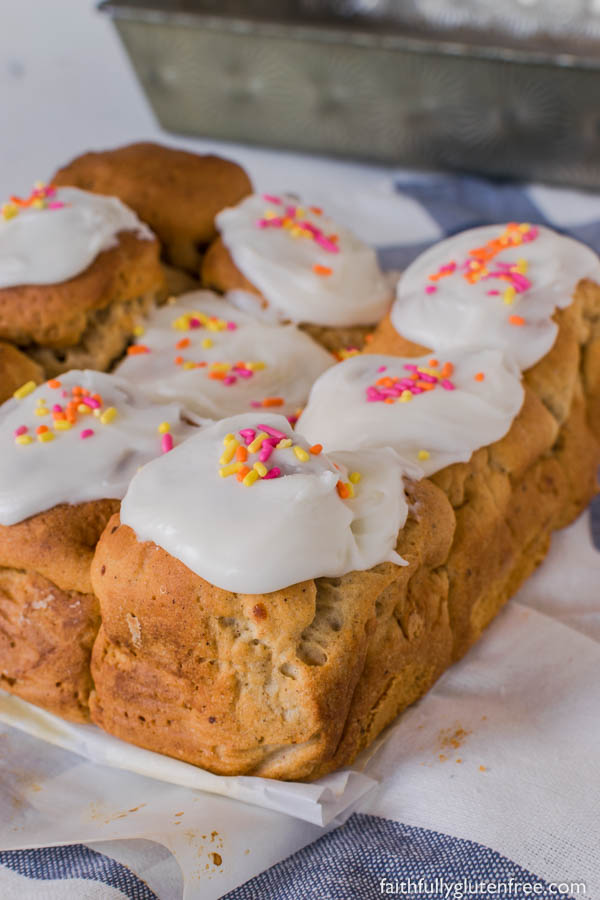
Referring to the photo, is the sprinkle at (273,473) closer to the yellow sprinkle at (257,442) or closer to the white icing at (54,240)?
the yellow sprinkle at (257,442)

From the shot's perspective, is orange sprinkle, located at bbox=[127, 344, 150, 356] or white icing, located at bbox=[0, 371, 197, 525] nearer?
white icing, located at bbox=[0, 371, 197, 525]

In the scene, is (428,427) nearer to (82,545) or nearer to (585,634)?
(585,634)

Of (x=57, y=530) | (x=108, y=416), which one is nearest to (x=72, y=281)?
(x=108, y=416)

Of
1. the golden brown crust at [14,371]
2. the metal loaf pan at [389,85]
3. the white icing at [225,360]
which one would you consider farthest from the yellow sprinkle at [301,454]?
the metal loaf pan at [389,85]

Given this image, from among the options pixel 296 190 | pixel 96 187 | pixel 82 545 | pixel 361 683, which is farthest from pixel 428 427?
pixel 296 190

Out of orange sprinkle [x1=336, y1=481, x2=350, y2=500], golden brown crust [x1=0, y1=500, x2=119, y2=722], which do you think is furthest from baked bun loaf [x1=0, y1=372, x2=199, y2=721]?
orange sprinkle [x1=336, y1=481, x2=350, y2=500]

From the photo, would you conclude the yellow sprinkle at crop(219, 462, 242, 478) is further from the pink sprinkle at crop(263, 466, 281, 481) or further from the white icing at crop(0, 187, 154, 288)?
the white icing at crop(0, 187, 154, 288)
